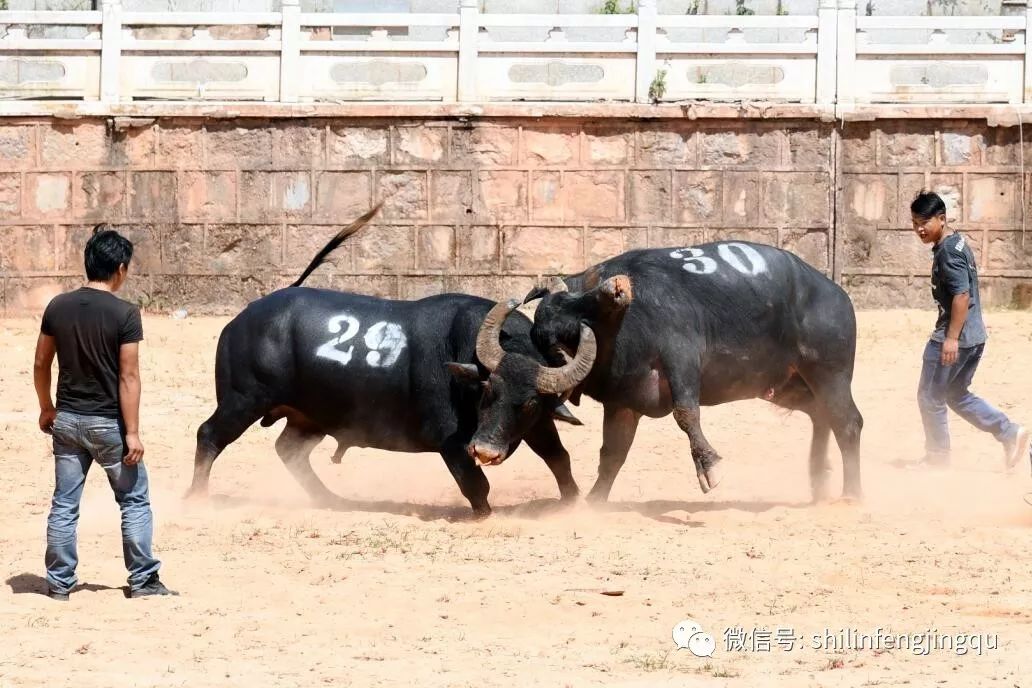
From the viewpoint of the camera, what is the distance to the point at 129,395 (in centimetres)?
705

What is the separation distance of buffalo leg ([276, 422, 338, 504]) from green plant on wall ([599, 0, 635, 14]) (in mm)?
14048

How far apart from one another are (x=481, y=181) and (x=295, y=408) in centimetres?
852

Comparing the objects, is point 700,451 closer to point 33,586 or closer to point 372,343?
point 372,343

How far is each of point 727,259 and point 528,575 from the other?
2891 mm

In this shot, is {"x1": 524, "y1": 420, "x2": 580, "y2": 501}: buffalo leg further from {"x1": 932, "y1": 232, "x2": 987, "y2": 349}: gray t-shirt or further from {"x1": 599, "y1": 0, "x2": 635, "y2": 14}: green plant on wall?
{"x1": 599, "y1": 0, "x2": 635, "y2": 14}: green plant on wall

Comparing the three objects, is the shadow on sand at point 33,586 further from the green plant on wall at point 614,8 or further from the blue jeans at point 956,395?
the green plant on wall at point 614,8

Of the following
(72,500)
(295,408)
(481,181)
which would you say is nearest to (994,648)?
(72,500)

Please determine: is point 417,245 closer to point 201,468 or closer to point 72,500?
point 201,468

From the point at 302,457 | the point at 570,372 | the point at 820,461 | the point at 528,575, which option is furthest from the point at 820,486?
the point at 302,457

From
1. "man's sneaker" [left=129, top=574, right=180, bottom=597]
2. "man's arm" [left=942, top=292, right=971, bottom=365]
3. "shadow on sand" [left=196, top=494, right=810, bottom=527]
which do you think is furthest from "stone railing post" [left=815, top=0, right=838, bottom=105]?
"man's sneaker" [left=129, top=574, right=180, bottom=597]

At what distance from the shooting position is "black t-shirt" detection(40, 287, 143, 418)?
7035 mm

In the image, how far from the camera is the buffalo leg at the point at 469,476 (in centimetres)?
922

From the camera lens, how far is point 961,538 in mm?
8734

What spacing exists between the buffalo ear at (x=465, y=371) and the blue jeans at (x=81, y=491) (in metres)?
2.25
